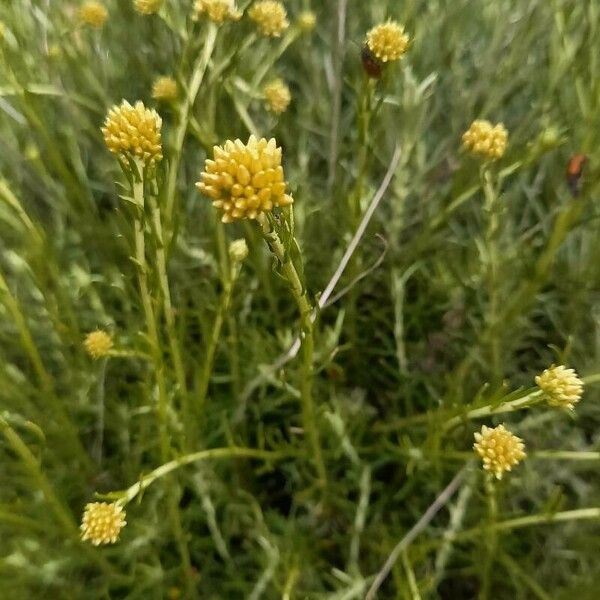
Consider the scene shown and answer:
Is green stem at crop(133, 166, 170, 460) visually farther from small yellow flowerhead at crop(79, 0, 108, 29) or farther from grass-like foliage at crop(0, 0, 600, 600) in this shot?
small yellow flowerhead at crop(79, 0, 108, 29)

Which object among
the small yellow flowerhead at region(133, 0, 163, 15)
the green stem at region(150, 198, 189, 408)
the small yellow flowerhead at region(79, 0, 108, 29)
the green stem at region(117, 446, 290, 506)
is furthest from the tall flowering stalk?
the small yellow flowerhead at region(79, 0, 108, 29)

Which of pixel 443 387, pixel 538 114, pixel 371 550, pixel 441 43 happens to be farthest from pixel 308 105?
pixel 371 550

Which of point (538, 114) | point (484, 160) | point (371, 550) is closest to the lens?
point (484, 160)

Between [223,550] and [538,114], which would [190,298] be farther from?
[538,114]

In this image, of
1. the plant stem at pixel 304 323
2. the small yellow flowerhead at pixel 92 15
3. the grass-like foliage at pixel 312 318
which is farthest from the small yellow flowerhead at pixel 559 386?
the small yellow flowerhead at pixel 92 15

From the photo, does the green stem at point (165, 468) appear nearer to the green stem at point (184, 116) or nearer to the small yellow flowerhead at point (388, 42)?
the green stem at point (184, 116)

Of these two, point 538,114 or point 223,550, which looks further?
point 538,114

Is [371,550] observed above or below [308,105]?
below
